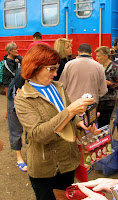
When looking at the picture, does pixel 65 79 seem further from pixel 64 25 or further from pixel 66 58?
pixel 64 25

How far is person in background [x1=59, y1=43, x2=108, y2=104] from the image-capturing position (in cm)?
374

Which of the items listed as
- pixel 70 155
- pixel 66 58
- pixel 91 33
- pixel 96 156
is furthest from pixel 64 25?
pixel 70 155

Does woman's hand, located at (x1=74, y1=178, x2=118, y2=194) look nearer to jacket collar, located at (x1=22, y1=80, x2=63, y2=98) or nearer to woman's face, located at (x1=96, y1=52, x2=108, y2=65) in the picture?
jacket collar, located at (x1=22, y1=80, x2=63, y2=98)

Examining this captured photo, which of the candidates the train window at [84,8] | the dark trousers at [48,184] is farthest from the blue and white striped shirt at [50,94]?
the train window at [84,8]

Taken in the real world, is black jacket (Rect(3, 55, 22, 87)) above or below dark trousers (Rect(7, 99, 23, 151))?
above

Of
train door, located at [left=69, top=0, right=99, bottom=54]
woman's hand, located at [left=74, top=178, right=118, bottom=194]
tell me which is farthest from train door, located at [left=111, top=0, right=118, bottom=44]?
Answer: woman's hand, located at [left=74, top=178, right=118, bottom=194]

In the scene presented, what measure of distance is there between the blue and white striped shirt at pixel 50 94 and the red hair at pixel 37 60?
0.11 m

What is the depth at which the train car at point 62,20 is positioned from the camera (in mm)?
6422

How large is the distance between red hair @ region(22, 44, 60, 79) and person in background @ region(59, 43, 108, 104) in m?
1.67

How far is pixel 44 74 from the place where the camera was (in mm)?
2104

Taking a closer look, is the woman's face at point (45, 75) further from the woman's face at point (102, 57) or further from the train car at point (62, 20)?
the train car at point (62, 20)

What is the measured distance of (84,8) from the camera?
6613 millimetres

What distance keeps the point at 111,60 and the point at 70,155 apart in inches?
102

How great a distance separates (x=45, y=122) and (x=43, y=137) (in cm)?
12
